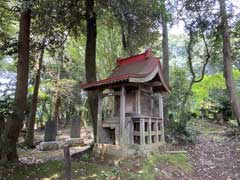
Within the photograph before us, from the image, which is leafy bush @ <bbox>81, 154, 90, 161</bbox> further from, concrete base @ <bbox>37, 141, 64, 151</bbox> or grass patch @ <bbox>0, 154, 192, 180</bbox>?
concrete base @ <bbox>37, 141, 64, 151</bbox>

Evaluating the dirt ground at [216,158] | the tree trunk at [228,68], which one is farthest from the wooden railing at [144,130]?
the tree trunk at [228,68]

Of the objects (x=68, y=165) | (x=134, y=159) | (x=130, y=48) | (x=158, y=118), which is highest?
(x=130, y=48)

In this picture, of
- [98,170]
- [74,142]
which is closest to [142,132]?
[98,170]

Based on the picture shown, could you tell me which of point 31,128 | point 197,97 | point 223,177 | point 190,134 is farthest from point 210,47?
point 31,128

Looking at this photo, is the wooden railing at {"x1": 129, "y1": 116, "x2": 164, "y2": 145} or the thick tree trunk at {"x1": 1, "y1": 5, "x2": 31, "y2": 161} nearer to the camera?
the thick tree trunk at {"x1": 1, "y1": 5, "x2": 31, "y2": 161}

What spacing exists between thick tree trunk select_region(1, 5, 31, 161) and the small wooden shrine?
6.19 feet

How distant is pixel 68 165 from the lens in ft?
13.0

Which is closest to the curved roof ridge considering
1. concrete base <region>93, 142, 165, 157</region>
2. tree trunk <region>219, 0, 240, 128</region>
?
concrete base <region>93, 142, 165, 157</region>

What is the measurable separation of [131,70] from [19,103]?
11.7ft

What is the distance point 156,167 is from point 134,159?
660mm

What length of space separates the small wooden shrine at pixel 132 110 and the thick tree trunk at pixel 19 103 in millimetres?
1885

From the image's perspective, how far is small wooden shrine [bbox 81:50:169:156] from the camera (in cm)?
663

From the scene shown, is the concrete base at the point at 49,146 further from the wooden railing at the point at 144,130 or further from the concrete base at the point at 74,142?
the wooden railing at the point at 144,130

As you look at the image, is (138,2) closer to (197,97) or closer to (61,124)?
(197,97)
